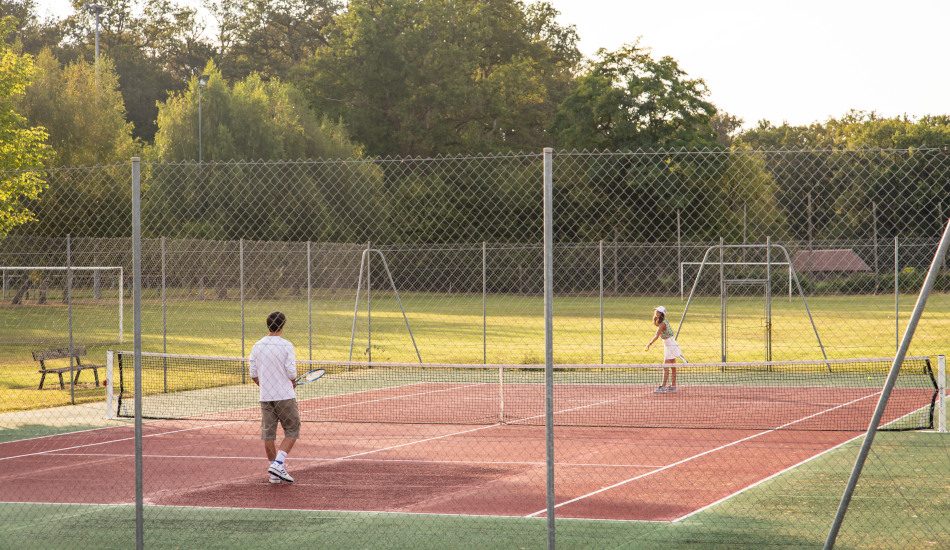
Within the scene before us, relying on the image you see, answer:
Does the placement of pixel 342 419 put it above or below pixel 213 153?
below

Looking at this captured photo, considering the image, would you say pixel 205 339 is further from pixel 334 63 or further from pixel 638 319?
pixel 334 63

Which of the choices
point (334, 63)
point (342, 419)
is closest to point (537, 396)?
point (342, 419)

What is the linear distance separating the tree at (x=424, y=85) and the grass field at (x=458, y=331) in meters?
25.5

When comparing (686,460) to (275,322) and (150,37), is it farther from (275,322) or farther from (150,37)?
(150,37)

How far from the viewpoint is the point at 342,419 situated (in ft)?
57.4

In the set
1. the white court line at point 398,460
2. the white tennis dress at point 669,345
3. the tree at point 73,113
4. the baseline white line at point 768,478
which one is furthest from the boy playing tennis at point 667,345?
the tree at point 73,113

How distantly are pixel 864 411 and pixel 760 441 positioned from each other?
12.0 feet

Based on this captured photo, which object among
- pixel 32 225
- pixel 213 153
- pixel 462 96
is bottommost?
pixel 32 225

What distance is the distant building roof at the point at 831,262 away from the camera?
1724 inches

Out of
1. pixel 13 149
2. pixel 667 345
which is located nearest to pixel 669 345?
pixel 667 345

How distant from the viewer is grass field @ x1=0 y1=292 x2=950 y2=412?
93.7ft

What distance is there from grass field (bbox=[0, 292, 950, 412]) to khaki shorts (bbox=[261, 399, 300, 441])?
845 centimetres

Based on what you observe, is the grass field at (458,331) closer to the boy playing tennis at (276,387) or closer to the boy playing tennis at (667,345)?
the boy playing tennis at (667,345)

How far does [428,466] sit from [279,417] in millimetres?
1889
